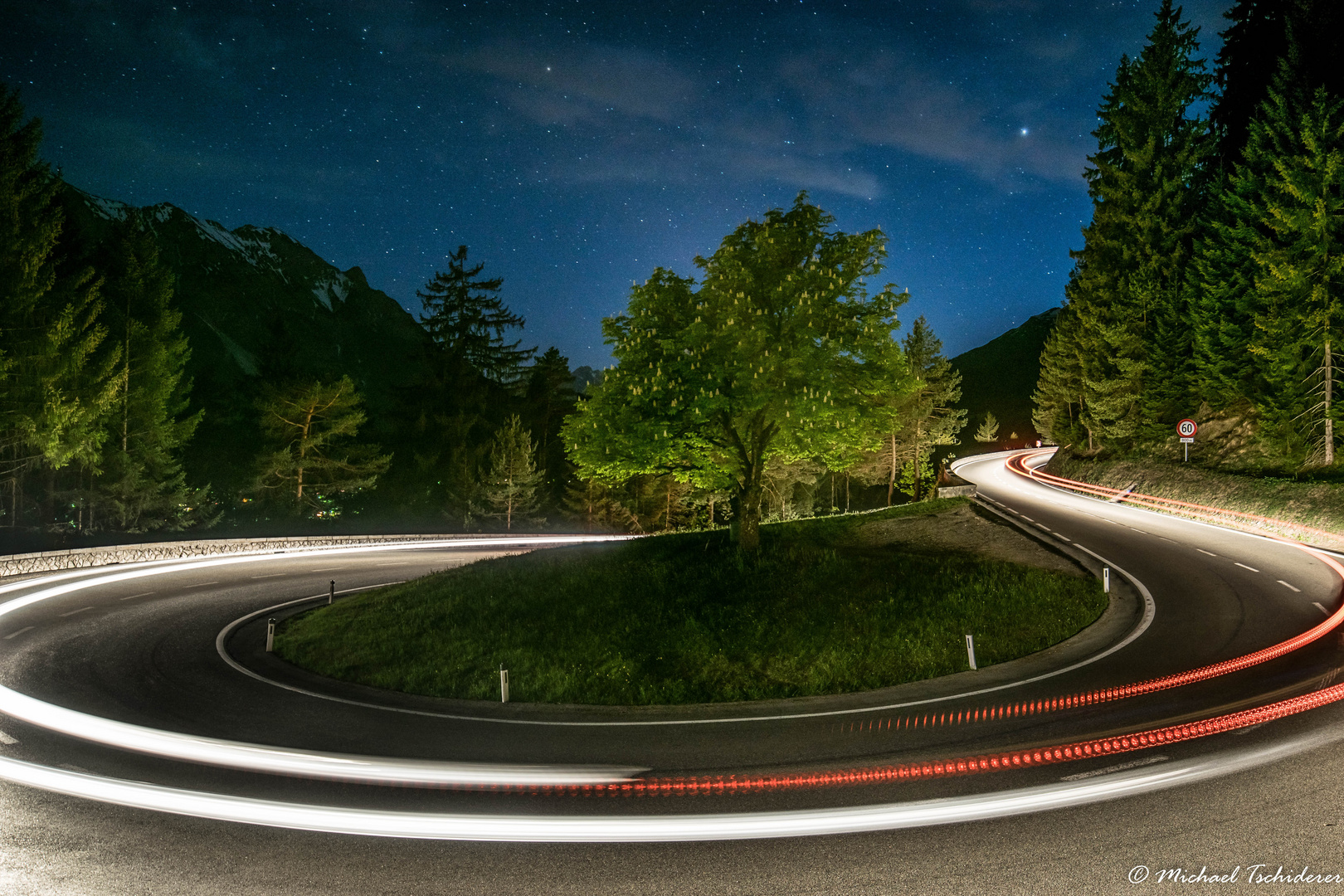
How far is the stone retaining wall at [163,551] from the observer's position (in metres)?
27.9

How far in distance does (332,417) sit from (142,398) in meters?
12.2

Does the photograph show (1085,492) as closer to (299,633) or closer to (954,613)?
(954,613)

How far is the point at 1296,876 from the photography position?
5832 mm

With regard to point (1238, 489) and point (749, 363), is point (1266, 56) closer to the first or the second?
point (1238, 489)

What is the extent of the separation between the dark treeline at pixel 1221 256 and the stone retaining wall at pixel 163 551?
46193mm

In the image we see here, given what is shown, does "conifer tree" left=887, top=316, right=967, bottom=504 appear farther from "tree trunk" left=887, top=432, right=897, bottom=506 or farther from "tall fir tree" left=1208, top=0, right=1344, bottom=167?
"tall fir tree" left=1208, top=0, right=1344, bottom=167

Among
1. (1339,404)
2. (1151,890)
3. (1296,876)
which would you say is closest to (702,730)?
(1151,890)

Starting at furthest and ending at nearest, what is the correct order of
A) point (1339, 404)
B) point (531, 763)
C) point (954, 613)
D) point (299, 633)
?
point (1339, 404)
point (299, 633)
point (954, 613)
point (531, 763)

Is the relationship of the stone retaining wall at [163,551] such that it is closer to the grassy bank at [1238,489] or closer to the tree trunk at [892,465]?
the tree trunk at [892,465]

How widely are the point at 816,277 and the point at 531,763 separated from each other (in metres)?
17.0

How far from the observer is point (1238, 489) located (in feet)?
101

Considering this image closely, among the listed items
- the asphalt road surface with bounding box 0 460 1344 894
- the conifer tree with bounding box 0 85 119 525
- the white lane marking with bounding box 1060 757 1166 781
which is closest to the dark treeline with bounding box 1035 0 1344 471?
the asphalt road surface with bounding box 0 460 1344 894

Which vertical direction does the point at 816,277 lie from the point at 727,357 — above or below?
above

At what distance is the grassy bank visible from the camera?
83.8ft
